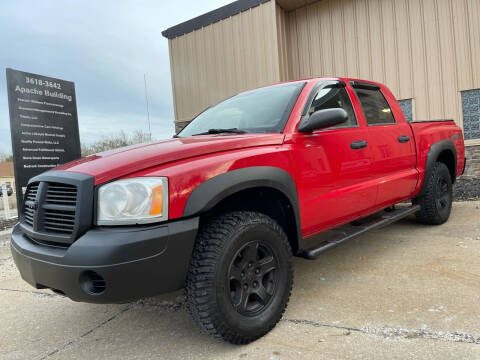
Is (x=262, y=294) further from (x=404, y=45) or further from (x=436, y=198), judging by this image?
(x=404, y=45)

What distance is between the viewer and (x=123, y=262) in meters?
1.79

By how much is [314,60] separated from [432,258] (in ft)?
23.8

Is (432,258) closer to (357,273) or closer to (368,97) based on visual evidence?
(357,273)

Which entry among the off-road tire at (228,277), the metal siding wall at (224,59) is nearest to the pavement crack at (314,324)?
the off-road tire at (228,277)

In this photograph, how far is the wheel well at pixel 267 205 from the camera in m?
2.37

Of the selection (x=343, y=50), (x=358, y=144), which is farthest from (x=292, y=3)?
(x=358, y=144)

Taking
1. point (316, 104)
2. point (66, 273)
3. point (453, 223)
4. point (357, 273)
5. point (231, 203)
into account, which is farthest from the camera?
point (453, 223)

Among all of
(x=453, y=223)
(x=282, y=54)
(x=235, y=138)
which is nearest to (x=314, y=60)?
(x=282, y=54)

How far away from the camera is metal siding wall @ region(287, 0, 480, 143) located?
7938mm

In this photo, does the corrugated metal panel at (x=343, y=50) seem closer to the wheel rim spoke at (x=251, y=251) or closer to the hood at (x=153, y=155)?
the hood at (x=153, y=155)

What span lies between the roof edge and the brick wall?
6.05 metres

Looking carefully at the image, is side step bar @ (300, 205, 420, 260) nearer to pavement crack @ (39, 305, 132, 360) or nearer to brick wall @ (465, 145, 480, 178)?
pavement crack @ (39, 305, 132, 360)

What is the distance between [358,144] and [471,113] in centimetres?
652

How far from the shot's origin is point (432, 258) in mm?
3461
